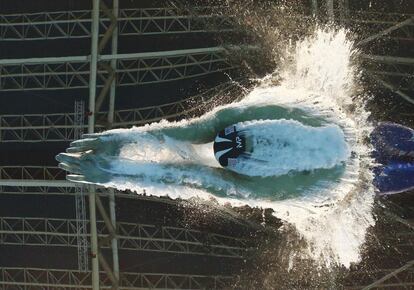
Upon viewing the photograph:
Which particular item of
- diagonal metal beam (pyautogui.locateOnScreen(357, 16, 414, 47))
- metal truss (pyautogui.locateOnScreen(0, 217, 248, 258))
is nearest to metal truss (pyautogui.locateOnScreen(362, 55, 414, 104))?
diagonal metal beam (pyautogui.locateOnScreen(357, 16, 414, 47))

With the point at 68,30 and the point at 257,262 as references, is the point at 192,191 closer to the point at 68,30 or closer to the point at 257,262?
the point at 257,262

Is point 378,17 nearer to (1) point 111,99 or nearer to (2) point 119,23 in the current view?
(2) point 119,23

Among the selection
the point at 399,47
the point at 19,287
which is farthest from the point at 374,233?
the point at 19,287

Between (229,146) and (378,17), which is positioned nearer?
(229,146)

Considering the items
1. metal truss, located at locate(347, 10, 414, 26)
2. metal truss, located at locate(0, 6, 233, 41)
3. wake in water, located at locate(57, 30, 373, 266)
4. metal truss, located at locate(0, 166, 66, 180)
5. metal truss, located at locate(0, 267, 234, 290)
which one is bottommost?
metal truss, located at locate(0, 267, 234, 290)

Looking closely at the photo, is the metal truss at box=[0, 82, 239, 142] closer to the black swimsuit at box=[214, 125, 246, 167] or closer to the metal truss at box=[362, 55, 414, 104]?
the metal truss at box=[362, 55, 414, 104]

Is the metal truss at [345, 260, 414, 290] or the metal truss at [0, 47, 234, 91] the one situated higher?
the metal truss at [0, 47, 234, 91]

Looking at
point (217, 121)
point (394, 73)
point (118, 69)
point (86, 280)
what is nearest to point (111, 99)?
point (118, 69)
